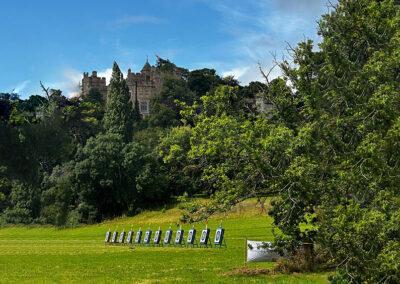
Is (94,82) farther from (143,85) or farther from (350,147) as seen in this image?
(350,147)

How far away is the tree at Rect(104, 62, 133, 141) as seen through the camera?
87994 millimetres

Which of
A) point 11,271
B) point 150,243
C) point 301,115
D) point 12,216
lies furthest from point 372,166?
point 12,216

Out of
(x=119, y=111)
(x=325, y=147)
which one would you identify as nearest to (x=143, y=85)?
(x=119, y=111)

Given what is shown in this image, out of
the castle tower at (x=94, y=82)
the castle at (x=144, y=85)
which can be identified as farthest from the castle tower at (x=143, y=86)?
the castle tower at (x=94, y=82)

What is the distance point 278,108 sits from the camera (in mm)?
19812

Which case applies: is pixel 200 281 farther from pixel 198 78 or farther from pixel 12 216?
pixel 198 78

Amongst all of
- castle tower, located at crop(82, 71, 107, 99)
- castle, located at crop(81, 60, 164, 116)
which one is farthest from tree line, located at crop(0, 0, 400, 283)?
castle tower, located at crop(82, 71, 107, 99)

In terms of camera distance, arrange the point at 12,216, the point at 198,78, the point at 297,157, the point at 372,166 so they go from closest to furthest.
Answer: the point at 372,166
the point at 297,157
the point at 12,216
the point at 198,78

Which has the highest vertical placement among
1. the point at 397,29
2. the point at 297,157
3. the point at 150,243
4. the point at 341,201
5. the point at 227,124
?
the point at 397,29

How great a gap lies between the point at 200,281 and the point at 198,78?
11714cm

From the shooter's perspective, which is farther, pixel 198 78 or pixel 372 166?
pixel 198 78

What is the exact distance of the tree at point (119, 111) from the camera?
8799 centimetres

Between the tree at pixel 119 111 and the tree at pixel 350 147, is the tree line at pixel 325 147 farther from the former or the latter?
the tree at pixel 119 111

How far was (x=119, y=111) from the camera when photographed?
9100cm
